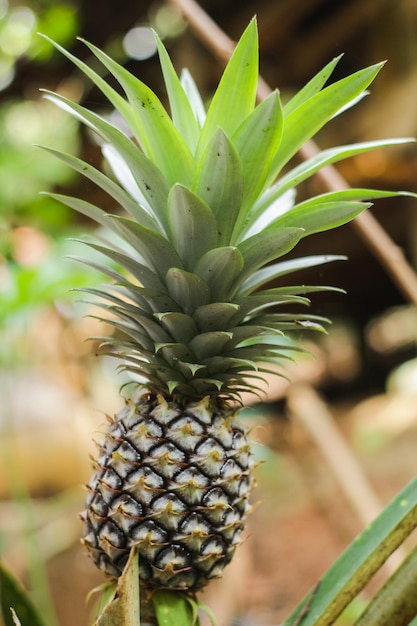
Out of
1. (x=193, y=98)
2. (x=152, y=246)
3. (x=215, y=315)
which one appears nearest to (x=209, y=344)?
(x=215, y=315)

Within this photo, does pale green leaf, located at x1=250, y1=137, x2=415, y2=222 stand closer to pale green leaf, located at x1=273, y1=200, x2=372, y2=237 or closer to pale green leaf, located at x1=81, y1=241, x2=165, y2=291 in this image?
pale green leaf, located at x1=273, y1=200, x2=372, y2=237

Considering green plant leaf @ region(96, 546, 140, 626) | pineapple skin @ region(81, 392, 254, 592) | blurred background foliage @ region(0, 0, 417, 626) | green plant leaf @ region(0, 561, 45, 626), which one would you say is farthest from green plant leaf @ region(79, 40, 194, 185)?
blurred background foliage @ region(0, 0, 417, 626)

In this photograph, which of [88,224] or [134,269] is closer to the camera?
[134,269]

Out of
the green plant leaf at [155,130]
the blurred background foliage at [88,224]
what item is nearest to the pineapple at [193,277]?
the green plant leaf at [155,130]

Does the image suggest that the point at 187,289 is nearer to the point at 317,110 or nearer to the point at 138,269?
the point at 138,269

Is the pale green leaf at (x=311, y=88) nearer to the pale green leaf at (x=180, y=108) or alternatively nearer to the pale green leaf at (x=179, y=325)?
the pale green leaf at (x=180, y=108)

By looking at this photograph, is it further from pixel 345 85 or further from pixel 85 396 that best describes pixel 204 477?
pixel 85 396
